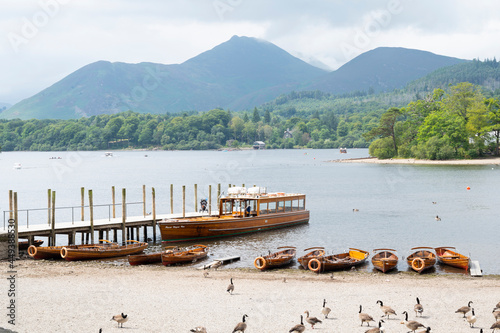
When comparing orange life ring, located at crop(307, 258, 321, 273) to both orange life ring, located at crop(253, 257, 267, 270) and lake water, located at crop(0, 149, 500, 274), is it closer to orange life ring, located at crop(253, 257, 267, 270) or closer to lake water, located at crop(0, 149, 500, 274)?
orange life ring, located at crop(253, 257, 267, 270)

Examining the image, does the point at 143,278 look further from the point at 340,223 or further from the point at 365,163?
the point at 365,163

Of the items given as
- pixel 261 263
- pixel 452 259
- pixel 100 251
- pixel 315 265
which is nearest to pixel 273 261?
pixel 261 263

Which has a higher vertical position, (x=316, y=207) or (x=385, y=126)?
(x=385, y=126)

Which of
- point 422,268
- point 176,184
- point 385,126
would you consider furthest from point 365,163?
point 422,268

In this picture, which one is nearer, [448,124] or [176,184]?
[176,184]

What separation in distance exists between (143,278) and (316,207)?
40.7 m

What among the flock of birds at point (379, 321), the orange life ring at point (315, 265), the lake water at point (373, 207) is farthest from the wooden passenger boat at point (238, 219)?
the flock of birds at point (379, 321)

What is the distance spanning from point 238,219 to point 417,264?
1690 cm

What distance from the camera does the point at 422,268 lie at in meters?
30.1

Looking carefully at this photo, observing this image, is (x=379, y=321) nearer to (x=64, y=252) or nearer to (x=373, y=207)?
(x=64, y=252)

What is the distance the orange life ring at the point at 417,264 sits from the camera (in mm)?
30180

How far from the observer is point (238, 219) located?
4347 cm

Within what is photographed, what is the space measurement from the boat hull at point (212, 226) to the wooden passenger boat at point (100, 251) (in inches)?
182

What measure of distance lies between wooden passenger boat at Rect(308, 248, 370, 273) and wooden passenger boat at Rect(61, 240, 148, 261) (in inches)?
491
